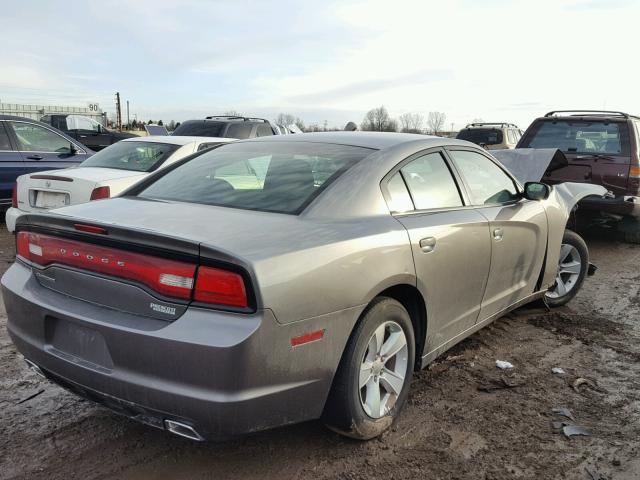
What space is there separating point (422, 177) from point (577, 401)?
1656mm

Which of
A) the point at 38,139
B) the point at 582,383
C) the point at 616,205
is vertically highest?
the point at 38,139

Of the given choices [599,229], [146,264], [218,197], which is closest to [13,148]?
[218,197]

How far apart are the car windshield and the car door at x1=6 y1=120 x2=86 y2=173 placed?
211 cm

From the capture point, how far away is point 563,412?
3320mm

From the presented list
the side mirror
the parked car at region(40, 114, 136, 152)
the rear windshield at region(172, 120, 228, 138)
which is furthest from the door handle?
the parked car at region(40, 114, 136, 152)

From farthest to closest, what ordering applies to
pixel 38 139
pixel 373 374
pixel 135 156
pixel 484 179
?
1. pixel 38 139
2. pixel 135 156
3. pixel 484 179
4. pixel 373 374

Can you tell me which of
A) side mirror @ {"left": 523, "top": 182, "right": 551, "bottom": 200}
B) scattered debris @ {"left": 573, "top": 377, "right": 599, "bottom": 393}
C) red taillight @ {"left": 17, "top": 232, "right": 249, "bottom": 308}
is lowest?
scattered debris @ {"left": 573, "top": 377, "right": 599, "bottom": 393}

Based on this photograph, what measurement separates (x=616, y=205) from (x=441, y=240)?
5.15 m

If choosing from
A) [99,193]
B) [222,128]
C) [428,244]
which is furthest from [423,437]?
[222,128]

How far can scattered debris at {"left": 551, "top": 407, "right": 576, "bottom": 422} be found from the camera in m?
3.28

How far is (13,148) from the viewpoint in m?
8.66

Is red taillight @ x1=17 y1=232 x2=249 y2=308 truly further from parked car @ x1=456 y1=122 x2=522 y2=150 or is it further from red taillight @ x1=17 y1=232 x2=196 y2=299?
parked car @ x1=456 y1=122 x2=522 y2=150

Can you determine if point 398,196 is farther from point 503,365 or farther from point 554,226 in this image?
point 554,226

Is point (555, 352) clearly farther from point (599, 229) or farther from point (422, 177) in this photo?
point (599, 229)
